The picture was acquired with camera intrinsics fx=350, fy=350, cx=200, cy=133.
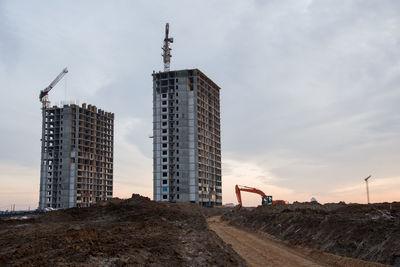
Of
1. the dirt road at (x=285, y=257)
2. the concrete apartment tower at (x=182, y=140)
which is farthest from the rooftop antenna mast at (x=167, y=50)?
the dirt road at (x=285, y=257)

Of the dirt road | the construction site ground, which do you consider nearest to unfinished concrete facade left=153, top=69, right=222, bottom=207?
the construction site ground

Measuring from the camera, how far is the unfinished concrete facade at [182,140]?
109 m

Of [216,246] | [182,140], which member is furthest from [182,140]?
[216,246]

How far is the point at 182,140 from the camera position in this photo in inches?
4360

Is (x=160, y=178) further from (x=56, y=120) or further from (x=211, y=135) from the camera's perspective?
(x=56, y=120)

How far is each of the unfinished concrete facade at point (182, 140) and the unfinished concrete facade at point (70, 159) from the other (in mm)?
39784

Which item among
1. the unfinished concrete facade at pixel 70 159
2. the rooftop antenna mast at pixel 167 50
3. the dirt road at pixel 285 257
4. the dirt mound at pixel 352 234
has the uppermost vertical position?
the rooftop antenna mast at pixel 167 50

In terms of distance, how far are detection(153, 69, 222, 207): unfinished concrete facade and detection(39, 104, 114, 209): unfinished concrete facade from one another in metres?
39.8

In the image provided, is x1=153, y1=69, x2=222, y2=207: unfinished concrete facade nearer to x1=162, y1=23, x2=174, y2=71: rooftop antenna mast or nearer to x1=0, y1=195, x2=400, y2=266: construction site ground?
x1=162, y1=23, x2=174, y2=71: rooftop antenna mast

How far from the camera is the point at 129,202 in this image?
183 ft

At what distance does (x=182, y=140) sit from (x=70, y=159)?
51.0 m

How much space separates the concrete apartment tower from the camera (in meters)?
109

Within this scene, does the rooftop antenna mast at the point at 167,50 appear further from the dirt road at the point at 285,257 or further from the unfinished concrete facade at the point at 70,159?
the dirt road at the point at 285,257

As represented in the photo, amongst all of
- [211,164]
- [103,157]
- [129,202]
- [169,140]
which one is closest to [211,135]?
[211,164]
